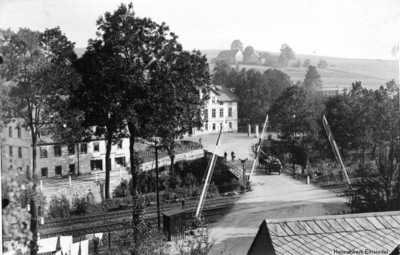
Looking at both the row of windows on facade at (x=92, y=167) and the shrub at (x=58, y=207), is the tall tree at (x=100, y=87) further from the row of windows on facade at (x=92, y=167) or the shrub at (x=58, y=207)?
the shrub at (x=58, y=207)

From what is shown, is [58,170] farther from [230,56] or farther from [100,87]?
[230,56]

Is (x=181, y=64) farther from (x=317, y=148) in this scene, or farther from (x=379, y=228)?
(x=379, y=228)

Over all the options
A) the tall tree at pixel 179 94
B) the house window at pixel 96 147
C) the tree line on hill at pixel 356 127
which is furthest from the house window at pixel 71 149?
the tree line on hill at pixel 356 127

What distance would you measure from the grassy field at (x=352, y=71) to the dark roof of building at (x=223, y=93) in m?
0.36

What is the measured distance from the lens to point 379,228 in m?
4.76

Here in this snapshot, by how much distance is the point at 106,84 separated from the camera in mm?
5914

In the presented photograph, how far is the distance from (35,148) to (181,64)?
237cm

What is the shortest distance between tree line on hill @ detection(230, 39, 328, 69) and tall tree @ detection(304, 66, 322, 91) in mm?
161

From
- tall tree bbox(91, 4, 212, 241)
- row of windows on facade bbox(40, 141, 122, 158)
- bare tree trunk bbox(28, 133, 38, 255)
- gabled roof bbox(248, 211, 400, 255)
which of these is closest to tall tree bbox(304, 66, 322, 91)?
tall tree bbox(91, 4, 212, 241)

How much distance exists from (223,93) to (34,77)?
3195mm

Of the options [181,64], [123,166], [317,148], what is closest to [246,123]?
[317,148]

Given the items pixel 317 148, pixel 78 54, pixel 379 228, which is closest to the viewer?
pixel 379 228

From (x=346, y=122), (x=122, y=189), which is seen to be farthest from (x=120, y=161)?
(x=346, y=122)

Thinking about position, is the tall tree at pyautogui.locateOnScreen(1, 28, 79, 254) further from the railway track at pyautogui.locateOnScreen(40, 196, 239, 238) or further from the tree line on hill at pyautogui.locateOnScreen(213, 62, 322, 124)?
the tree line on hill at pyautogui.locateOnScreen(213, 62, 322, 124)
